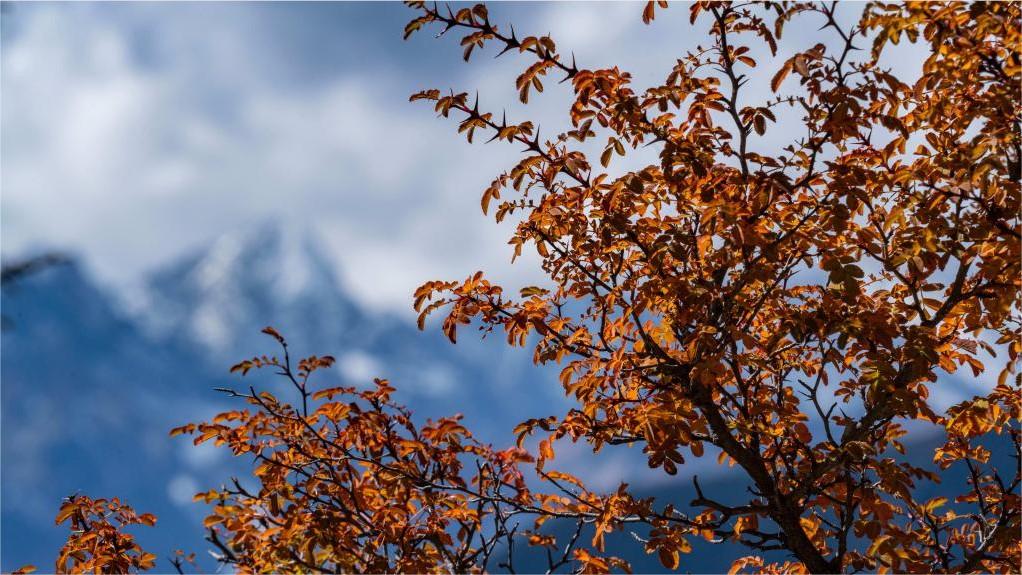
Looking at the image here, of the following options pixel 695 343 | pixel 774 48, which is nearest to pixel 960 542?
pixel 695 343

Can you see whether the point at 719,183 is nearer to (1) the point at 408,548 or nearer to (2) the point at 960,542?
(1) the point at 408,548

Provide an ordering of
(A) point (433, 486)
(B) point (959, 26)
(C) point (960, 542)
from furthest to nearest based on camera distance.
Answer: (C) point (960, 542), (A) point (433, 486), (B) point (959, 26)

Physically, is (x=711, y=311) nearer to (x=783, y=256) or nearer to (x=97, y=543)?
(x=783, y=256)

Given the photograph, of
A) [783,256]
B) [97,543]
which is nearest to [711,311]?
[783,256]

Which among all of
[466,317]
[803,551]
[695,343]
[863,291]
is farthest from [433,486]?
[863,291]

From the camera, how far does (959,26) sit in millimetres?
3871

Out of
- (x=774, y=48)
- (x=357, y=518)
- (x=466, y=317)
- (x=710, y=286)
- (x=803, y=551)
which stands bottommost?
(x=803, y=551)

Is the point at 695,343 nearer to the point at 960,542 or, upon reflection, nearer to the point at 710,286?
the point at 710,286

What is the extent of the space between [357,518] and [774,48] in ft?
12.0

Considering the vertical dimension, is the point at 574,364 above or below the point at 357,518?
above

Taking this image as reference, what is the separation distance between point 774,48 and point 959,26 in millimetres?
891

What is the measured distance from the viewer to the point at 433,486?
4.43 m

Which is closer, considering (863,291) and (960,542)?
(863,291)

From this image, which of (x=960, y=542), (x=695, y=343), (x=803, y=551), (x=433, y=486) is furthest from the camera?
(x=960, y=542)
